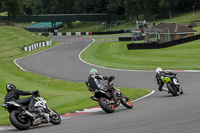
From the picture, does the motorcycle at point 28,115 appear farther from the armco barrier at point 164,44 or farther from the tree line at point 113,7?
the tree line at point 113,7

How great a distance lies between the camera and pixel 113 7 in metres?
132

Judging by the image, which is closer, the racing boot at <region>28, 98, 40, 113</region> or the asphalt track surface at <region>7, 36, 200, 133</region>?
the asphalt track surface at <region>7, 36, 200, 133</region>

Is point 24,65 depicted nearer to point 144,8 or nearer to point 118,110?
point 118,110

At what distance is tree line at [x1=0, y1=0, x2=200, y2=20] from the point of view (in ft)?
361

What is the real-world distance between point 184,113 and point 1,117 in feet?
24.7

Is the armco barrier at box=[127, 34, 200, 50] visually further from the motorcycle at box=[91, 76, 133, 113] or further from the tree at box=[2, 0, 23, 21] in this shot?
the tree at box=[2, 0, 23, 21]

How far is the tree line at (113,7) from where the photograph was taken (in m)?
110

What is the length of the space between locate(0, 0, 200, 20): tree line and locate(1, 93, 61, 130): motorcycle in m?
89.9

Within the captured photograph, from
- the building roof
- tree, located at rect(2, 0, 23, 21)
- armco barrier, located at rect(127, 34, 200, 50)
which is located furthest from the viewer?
tree, located at rect(2, 0, 23, 21)

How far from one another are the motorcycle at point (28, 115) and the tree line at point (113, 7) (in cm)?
8990

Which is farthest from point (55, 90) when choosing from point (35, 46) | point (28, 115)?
point (35, 46)

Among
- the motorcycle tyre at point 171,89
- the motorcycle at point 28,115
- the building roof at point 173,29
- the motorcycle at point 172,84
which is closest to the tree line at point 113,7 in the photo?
the building roof at point 173,29

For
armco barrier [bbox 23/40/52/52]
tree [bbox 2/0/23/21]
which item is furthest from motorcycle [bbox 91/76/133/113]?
tree [bbox 2/0/23/21]

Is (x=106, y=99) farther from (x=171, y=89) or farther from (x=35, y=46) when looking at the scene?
(x=35, y=46)
